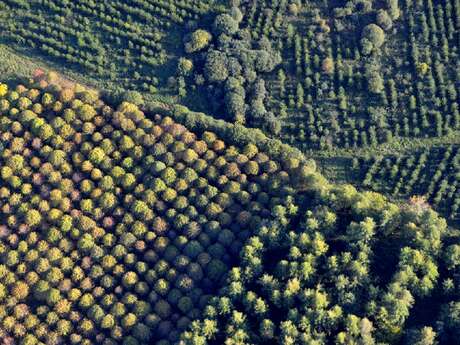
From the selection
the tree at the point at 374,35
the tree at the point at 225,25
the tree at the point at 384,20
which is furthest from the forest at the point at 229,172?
the tree at the point at 374,35

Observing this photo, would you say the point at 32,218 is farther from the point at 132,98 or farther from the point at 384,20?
the point at 384,20

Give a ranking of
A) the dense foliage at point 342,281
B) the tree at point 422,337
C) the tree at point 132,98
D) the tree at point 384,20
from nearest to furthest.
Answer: the tree at point 422,337, the dense foliage at point 342,281, the tree at point 132,98, the tree at point 384,20

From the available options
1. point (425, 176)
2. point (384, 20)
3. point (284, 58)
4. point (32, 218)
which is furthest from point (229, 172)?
point (384, 20)

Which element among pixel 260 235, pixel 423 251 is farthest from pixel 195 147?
pixel 423 251

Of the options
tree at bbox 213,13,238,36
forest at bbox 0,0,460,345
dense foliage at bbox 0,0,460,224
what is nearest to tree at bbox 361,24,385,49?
dense foliage at bbox 0,0,460,224

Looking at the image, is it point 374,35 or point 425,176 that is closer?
point 425,176

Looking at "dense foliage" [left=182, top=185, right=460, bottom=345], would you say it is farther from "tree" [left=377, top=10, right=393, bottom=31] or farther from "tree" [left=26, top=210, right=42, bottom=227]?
"tree" [left=377, top=10, right=393, bottom=31]

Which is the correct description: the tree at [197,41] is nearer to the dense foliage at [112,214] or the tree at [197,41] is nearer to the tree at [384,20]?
the dense foliage at [112,214]
